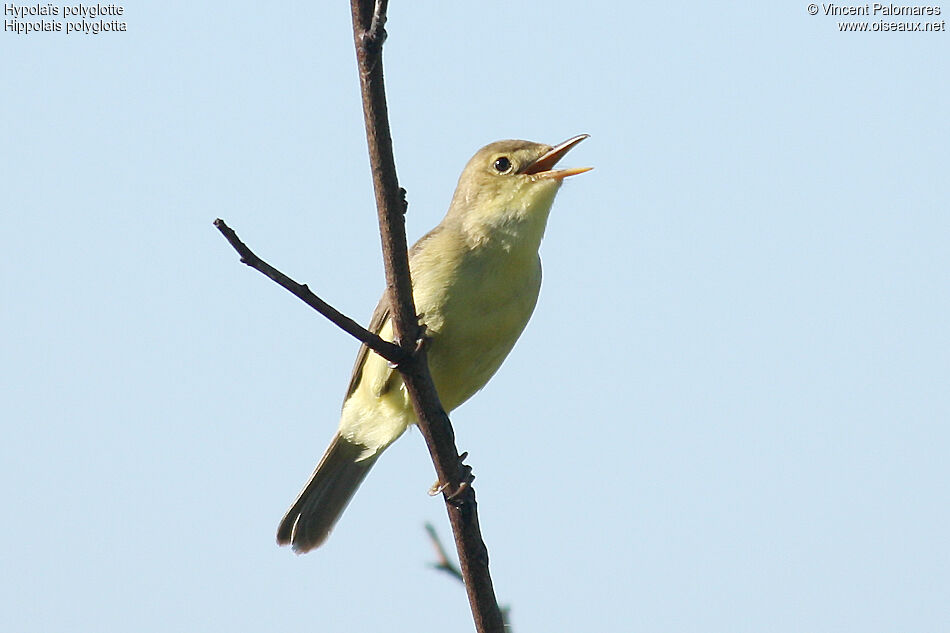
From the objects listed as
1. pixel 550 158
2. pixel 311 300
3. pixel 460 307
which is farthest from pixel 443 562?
pixel 550 158

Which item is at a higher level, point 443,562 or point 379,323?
point 379,323

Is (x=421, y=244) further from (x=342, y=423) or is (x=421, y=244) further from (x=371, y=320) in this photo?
(x=342, y=423)

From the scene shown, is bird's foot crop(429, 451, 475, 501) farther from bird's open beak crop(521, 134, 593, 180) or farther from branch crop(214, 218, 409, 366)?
bird's open beak crop(521, 134, 593, 180)

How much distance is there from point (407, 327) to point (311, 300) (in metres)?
0.48

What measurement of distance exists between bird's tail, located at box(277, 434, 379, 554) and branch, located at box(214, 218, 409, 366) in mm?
2610

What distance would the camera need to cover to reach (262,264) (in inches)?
121

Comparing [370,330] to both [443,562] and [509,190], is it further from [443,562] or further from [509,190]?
[443,562]

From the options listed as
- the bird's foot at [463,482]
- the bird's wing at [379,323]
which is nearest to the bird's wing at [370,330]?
the bird's wing at [379,323]

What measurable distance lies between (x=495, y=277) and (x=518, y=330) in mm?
352

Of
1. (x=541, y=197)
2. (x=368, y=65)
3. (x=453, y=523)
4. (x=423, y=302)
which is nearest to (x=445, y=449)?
(x=453, y=523)

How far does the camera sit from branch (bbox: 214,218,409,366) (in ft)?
9.73

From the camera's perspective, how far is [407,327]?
12.0 ft

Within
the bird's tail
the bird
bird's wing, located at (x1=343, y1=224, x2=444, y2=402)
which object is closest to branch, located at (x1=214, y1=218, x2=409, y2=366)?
the bird

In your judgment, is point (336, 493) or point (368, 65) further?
point (336, 493)
